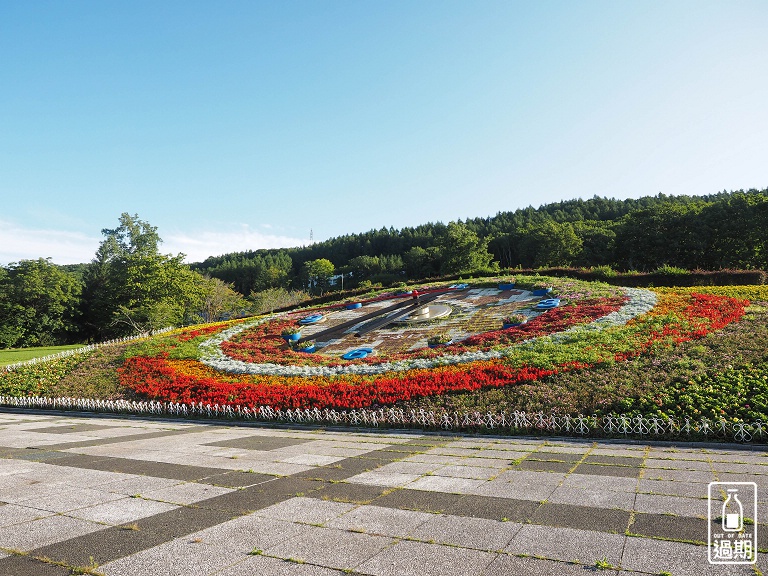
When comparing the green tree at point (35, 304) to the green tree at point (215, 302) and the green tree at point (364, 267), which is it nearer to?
the green tree at point (215, 302)

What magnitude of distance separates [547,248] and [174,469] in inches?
2572

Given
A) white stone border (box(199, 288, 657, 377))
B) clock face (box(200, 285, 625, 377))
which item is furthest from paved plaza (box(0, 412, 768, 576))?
clock face (box(200, 285, 625, 377))

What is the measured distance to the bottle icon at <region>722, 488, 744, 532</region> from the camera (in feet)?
15.0

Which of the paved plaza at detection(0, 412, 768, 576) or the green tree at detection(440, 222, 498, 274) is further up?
the green tree at detection(440, 222, 498, 274)

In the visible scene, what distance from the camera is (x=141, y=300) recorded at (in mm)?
47219

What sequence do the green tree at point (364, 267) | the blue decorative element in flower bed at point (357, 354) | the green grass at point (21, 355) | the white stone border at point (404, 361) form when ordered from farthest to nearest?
the green tree at point (364, 267), the green grass at point (21, 355), the blue decorative element in flower bed at point (357, 354), the white stone border at point (404, 361)

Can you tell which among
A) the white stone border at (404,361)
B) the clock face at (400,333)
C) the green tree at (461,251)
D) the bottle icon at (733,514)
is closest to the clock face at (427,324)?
the clock face at (400,333)

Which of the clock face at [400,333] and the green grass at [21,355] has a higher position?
the clock face at [400,333]


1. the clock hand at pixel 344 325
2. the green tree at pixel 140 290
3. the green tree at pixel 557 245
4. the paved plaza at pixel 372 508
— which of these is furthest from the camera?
the green tree at pixel 557 245

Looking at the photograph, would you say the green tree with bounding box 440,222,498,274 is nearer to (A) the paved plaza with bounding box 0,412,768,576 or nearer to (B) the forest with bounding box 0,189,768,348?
(B) the forest with bounding box 0,189,768,348

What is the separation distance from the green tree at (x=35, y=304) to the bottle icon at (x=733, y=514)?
2723 inches

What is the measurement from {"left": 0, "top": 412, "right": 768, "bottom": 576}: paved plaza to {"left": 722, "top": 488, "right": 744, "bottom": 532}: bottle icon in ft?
0.61

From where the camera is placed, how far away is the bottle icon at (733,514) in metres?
4.56

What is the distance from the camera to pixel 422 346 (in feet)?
61.3
